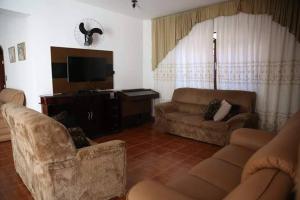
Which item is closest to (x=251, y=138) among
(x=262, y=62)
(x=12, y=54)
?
(x=262, y=62)

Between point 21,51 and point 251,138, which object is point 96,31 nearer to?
point 21,51

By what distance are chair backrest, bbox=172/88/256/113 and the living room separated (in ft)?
0.07

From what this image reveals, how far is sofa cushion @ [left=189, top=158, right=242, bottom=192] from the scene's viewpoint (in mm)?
1602

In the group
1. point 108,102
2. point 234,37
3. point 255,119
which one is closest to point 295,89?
point 255,119

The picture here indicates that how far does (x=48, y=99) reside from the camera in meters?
3.56

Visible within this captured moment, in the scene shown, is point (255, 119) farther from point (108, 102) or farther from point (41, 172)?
point (41, 172)

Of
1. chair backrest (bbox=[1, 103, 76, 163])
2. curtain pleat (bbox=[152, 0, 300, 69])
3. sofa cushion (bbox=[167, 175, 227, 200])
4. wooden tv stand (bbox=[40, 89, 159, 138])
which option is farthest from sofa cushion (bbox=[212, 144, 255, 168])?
wooden tv stand (bbox=[40, 89, 159, 138])

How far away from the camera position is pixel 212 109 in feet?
12.7

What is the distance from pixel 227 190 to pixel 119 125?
3.42 metres

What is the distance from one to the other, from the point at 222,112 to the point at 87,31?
3.07m

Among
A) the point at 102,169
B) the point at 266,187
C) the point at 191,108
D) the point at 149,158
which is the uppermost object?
the point at 266,187

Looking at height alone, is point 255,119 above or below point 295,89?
below

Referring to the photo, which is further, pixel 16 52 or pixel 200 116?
pixel 16 52

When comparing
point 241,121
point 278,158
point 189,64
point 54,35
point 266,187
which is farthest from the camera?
point 189,64
